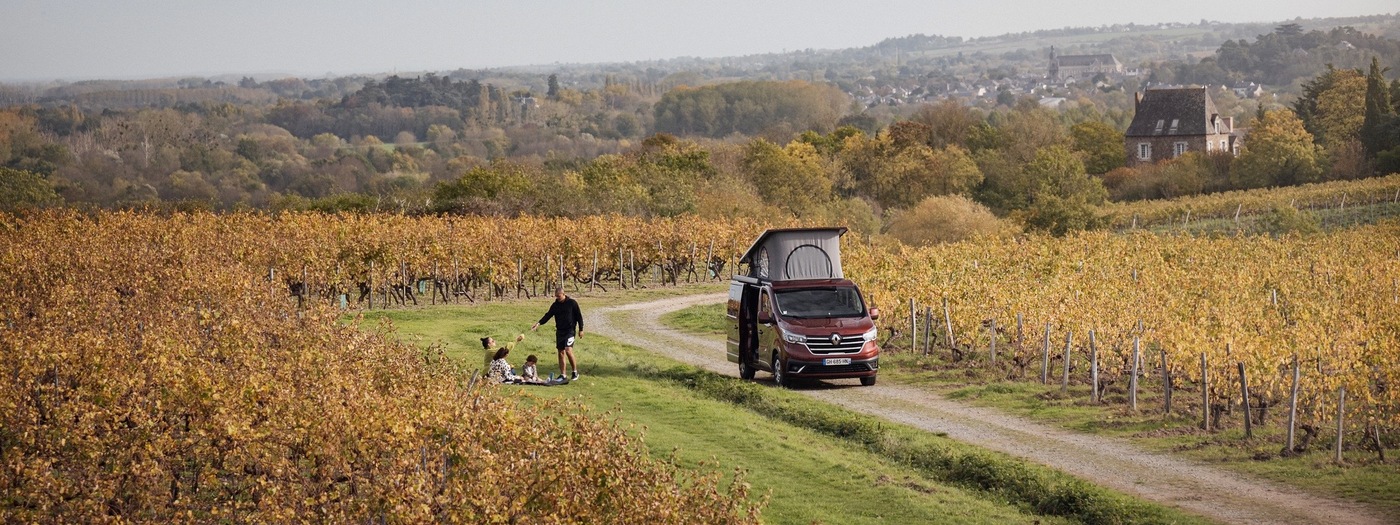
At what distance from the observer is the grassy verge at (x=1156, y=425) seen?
17.0 meters

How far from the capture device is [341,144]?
6698 inches

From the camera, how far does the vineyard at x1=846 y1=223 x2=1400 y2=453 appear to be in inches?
794

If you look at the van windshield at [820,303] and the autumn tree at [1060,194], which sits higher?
the van windshield at [820,303]

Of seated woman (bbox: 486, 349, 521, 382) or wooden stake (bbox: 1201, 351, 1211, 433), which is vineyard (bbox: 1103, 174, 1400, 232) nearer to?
wooden stake (bbox: 1201, 351, 1211, 433)

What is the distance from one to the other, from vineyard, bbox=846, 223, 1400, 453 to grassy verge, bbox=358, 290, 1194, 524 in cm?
433

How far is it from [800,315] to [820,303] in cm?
56

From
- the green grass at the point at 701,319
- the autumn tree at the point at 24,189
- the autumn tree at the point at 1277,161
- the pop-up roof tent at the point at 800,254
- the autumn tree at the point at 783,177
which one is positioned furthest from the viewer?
the autumn tree at the point at 24,189

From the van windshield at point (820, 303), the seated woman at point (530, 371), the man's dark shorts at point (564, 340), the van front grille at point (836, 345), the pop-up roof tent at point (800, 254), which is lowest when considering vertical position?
the seated woman at point (530, 371)

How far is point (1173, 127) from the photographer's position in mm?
97500

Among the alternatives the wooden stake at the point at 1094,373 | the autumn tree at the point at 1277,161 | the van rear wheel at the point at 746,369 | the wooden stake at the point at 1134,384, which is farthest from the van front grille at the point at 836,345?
the autumn tree at the point at 1277,161

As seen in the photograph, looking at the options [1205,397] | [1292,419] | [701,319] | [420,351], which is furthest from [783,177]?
[1292,419]

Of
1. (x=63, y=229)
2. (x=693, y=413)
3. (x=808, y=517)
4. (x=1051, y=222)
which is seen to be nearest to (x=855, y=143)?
(x=1051, y=222)

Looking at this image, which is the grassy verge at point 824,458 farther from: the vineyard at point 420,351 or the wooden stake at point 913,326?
the wooden stake at point 913,326

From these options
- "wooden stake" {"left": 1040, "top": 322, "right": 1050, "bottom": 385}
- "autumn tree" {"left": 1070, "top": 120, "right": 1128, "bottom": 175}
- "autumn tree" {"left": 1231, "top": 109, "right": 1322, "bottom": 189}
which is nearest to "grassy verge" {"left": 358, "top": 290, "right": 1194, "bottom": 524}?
"wooden stake" {"left": 1040, "top": 322, "right": 1050, "bottom": 385}
